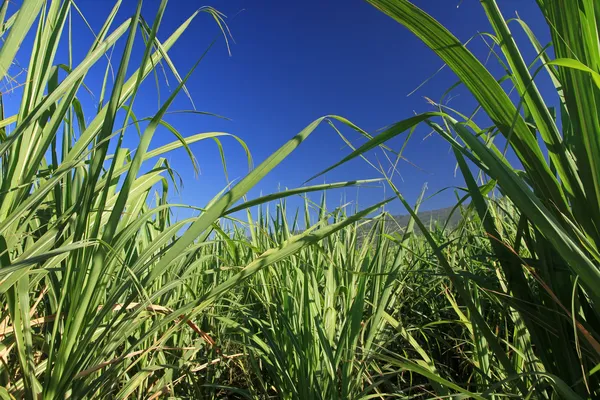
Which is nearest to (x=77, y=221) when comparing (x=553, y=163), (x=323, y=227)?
(x=323, y=227)

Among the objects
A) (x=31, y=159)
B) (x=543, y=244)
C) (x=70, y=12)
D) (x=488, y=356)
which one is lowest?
(x=488, y=356)

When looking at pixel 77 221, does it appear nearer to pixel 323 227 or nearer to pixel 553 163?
pixel 323 227

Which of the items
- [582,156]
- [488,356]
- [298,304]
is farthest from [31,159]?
[488,356]

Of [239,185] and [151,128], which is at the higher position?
[151,128]

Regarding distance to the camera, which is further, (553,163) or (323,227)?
(323,227)

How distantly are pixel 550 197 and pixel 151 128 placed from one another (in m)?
0.59

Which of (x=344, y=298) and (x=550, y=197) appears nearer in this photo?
(x=550, y=197)

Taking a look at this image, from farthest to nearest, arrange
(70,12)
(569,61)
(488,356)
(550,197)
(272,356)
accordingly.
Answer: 1. (272,356)
2. (488,356)
3. (70,12)
4. (550,197)
5. (569,61)

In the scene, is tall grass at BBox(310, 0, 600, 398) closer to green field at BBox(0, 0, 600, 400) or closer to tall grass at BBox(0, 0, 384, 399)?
green field at BBox(0, 0, 600, 400)

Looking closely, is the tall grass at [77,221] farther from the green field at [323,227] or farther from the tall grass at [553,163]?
the tall grass at [553,163]

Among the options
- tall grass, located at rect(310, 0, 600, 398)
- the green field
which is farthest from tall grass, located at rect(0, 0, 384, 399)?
tall grass, located at rect(310, 0, 600, 398)

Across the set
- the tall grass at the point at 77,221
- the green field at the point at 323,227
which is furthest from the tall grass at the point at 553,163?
the tall grass at the point at 77,221

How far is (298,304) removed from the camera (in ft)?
3.54

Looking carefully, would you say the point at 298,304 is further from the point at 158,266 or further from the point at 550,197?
the point at 550,197
